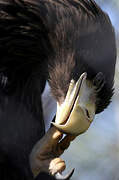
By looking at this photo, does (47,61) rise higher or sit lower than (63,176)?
higher

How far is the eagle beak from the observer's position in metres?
5.02

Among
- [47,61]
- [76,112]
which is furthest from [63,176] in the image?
[47,61]

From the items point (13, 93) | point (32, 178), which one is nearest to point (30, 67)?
point (13, 93)

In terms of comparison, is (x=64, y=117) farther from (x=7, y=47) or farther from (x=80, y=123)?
(x=7, y=47)

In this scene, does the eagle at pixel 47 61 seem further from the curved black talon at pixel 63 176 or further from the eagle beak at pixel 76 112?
the curved black talon at pixel 63 176

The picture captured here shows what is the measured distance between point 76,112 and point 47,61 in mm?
334

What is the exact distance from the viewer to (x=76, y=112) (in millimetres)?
5020

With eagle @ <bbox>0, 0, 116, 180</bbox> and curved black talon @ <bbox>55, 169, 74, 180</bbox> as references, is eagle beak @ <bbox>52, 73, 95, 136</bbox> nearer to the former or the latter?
eagle @ <bbox>0, 0, 116, 180</bbox>

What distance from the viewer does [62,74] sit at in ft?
17.0

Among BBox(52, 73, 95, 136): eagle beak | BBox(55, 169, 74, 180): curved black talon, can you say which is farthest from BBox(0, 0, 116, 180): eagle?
BBox(55, 169, 74, 180): curved black talon

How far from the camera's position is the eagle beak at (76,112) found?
16.5 feet

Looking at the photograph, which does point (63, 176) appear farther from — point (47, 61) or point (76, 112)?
point (47, 61)

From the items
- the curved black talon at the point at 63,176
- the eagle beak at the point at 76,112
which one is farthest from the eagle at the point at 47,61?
the curved black talon at the point at 63,176

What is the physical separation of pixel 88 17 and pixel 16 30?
1.02 ft
